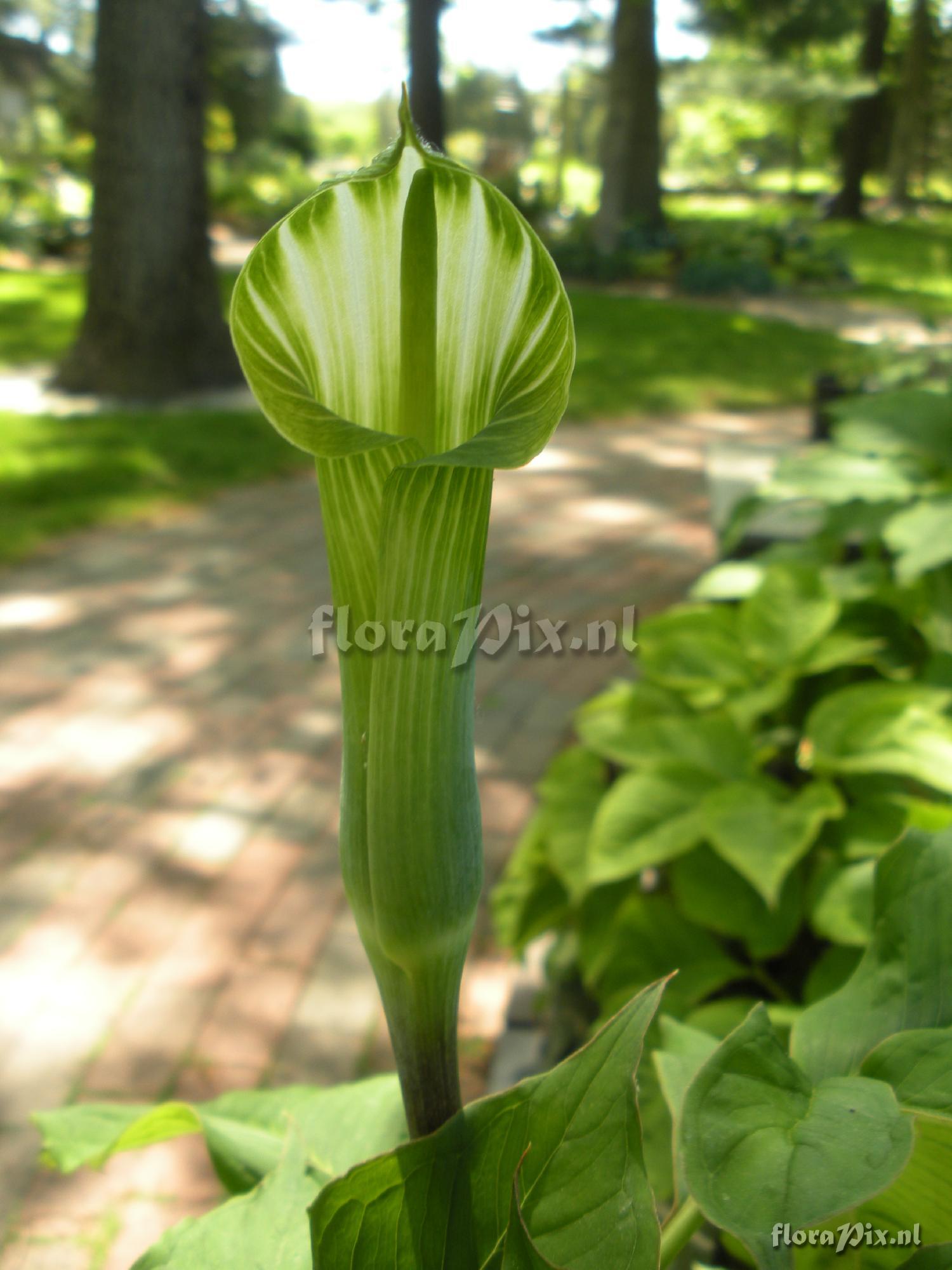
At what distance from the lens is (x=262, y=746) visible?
281 centimetres

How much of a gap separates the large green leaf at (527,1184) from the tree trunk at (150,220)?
6.17 meters

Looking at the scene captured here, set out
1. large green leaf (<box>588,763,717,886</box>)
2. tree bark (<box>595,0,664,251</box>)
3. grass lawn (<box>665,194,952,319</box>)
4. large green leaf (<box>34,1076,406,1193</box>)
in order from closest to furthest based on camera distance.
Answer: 1. large green leaf (<box>34,1076,406,1193</box>)
2. large green leaf (<box>588,763,717,886</box>)
3. tree bark (<box>595,0,664,251</box>)
4. grass lawn (<box>665,194,952,319</box>)

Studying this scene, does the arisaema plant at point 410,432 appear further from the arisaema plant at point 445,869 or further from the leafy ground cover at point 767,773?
the leafy ground cover at point 767,773

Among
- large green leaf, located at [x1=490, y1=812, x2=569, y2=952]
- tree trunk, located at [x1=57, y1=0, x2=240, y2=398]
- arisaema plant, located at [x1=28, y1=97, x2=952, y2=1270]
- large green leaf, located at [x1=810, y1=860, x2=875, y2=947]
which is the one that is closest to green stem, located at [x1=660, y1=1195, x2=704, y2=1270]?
arisaema plant, located at [x1=28, y1=97, x2=952, y2=1270]

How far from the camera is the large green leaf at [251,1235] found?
0.51 meters

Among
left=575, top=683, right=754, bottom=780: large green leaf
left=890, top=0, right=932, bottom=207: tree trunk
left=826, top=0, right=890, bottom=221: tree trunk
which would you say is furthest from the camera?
left=890, top=0, right=932, bottom=207: tree trunk

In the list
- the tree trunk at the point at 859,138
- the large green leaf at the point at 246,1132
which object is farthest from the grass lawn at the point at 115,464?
the tree trunk at the point at 859,138

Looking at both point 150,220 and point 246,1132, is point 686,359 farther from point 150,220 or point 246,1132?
point 246,1132

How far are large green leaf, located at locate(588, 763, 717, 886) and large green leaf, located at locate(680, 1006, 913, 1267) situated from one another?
783 millimetres

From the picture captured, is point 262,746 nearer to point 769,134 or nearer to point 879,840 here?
point 879,840

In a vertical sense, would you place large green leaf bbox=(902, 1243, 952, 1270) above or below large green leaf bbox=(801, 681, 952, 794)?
above

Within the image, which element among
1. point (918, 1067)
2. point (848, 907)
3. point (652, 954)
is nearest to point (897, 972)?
point (918, 1067)

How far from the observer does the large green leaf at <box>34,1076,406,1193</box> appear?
2.23 ft

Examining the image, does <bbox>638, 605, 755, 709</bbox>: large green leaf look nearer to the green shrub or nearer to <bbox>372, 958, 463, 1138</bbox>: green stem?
the green shrub
